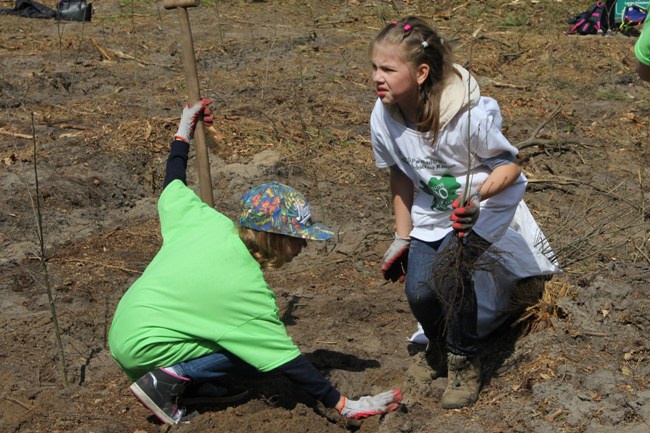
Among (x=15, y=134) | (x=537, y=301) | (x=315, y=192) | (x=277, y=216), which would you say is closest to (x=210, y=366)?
(x=277, y=216)

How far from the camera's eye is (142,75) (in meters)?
8.48

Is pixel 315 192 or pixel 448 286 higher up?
pixel 448 286

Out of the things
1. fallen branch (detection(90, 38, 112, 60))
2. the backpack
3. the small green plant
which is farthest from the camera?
the small green plant

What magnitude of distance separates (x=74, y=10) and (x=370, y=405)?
8260 millimetres

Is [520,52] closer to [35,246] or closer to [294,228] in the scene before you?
[35,246]

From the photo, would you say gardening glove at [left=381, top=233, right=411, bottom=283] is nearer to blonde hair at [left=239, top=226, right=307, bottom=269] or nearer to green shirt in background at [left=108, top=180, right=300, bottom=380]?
blonde hair at [left=239, top=226, right=307, bottom=269]

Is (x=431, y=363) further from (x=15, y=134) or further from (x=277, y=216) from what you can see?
(x=15, y=134)

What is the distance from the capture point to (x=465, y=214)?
323 cm

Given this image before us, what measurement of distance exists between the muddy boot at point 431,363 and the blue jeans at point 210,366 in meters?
0.80

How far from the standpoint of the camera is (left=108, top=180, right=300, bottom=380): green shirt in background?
3.27 metres

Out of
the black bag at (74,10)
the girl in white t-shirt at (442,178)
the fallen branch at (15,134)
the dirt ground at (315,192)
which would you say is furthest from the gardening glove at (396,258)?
the black bag at (74,10)

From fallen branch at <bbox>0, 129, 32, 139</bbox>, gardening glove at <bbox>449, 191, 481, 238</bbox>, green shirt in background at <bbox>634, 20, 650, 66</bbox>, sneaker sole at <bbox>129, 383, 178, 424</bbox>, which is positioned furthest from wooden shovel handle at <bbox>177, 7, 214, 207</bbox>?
fallen branch at <bbox>0, 129, 32, 139</bbox>

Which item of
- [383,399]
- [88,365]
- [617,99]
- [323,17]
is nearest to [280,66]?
[323,17]

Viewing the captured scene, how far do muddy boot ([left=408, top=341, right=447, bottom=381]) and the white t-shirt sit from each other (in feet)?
1.99
